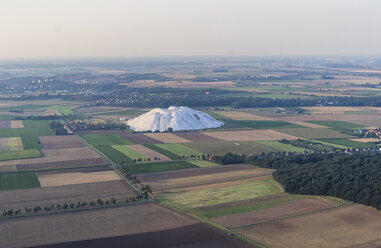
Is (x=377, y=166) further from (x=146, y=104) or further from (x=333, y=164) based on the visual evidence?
(x=146, y=104)

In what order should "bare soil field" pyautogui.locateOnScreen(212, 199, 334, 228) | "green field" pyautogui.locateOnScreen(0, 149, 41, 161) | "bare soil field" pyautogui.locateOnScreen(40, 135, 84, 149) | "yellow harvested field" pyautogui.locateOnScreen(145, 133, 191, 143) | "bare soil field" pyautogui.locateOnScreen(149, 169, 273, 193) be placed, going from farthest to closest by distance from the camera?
1. "yellow harvested field" pyautogui.locateOnScreen(145, 133, 191, 143)
2. "bare soil field" pyautogui.locateOnScreen(40, 135, 84, 149)
3. "green field" pyautogui.locateOnScreen(0, 149, 41, 161)
4. "bare soil field" pyautogui.locateOnScreen(149, 169, 273, 193)
5. "bare soil field" pyautogui.locateOnScreen(212, 199, 334, 228)

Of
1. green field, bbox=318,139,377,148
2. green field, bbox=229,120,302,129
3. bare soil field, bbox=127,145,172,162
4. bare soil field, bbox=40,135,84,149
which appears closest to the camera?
bare soil field, bbox=127,145,172,162

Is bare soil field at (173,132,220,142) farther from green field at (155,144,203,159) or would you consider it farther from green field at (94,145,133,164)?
green field at (94,145,133,164)

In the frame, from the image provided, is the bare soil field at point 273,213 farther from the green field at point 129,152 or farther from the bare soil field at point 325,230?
the green field at point 129,152

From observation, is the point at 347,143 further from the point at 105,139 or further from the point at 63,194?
the point at 63,194

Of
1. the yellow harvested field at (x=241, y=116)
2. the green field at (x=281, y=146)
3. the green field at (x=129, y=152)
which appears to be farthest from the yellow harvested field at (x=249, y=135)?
the yellow harvested field at (x=241, y=116)

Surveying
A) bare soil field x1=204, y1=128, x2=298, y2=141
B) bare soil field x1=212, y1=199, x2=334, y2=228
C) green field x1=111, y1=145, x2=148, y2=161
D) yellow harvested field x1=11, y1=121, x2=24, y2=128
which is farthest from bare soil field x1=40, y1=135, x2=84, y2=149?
bare soil field x1=212, y1=199, x2=334, y2=228
